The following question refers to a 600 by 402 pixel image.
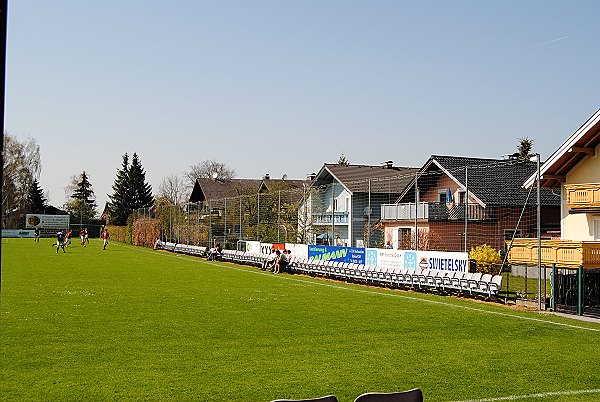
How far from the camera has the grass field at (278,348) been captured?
30.4 ft

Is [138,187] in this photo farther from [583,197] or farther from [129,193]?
[583,197]

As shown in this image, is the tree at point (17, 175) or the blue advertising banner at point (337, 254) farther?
the tree at point (17, 175)

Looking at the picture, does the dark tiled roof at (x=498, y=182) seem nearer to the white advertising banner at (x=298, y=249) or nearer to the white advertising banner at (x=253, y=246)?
the white advertising banner at (x=298, y=249)

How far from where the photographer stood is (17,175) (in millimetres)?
94812

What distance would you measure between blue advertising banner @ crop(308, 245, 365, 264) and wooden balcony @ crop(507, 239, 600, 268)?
8.04 m

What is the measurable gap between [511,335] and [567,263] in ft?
35.6

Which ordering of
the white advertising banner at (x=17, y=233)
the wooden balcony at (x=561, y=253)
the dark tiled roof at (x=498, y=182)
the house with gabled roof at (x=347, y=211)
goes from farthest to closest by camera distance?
the white advertising banner at (x=17, y=233) → the house with gabled roof at (x=347, y=211) → the dark tiled roof at (x=498, y=182) → the wooden balcony at (x=561, y=253)

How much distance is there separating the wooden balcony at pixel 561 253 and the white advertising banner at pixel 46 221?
8819 centimetres

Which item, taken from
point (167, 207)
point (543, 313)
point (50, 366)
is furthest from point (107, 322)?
point (167, 207)

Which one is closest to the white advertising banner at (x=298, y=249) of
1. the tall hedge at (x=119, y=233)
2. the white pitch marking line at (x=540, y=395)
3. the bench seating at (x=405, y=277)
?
the bench seating at (x=405, y=277)

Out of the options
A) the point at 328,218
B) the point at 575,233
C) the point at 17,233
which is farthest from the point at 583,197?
the point at 17,233

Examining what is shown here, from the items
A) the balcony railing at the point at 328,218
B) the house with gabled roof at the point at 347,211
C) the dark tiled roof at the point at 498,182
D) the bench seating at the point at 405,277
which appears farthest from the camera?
the balcony railing at the point at 328,218

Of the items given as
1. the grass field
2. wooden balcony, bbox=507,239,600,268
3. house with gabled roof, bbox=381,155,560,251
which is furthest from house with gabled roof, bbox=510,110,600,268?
the grass field

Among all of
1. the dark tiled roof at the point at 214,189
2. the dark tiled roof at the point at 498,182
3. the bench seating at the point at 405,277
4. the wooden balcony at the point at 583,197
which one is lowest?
the bench seating at the point at 405,277
